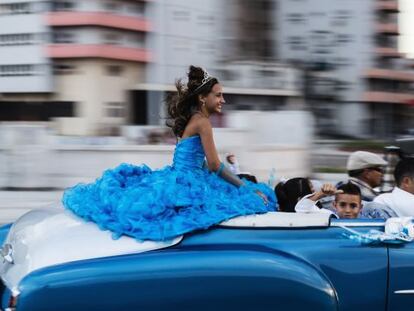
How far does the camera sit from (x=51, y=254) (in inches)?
106

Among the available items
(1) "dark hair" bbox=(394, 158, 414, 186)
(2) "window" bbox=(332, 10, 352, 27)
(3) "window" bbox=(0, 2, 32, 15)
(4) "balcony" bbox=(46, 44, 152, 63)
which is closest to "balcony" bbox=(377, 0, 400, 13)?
(2) "window" bbox=(332, 10, 352, 27)

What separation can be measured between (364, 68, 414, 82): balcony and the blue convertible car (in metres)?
43.5

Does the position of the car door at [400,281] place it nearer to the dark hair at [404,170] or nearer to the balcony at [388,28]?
the dark hair at [404,170]

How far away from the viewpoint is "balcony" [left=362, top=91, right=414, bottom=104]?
4500 centimetres

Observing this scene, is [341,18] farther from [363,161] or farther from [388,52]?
[363,161]

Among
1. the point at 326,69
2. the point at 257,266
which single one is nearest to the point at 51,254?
the point at 257,266

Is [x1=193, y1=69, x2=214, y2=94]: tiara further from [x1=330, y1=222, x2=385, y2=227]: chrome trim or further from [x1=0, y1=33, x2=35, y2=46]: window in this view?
[x1=0, y1=33, x2=35, y2=46]: window

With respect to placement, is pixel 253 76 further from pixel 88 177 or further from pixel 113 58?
pixel 88 177

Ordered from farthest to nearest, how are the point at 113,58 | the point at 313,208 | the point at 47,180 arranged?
the point at 113,58 → the point at 47,180 → the point at 313,208

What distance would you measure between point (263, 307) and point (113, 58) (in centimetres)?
3469

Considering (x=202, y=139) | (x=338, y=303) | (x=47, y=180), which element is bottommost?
(x=47, y=180)

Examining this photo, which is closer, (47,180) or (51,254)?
(51,254)

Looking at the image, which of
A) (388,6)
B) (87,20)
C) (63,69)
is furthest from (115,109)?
(388,6)

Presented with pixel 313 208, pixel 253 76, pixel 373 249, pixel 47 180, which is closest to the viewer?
pixel 373 249
